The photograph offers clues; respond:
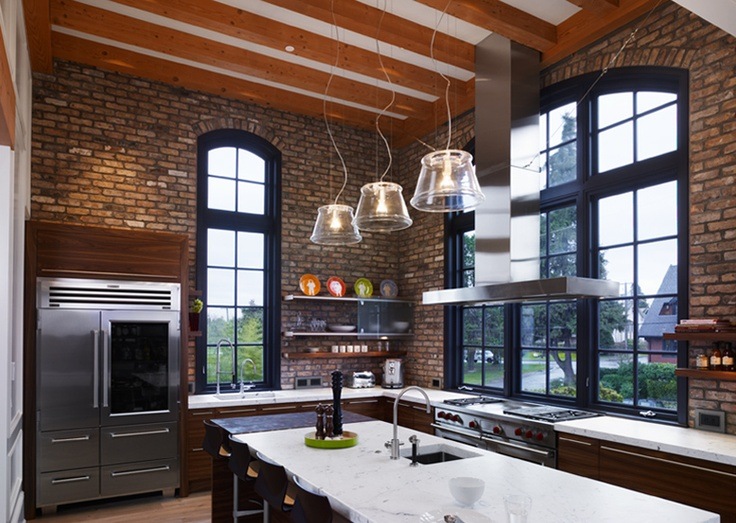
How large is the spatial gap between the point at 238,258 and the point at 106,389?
2.03 m

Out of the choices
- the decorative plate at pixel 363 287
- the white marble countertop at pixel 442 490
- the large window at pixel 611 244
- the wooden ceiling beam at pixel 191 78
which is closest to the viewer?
the white marble countertop at pixel 442 490

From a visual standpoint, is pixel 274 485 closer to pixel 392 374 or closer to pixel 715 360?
pixel 715 360

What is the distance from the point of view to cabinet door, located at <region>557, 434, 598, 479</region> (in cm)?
402

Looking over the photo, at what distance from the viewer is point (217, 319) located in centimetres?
629

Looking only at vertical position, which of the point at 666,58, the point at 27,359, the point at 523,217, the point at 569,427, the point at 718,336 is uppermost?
the point at 666,58

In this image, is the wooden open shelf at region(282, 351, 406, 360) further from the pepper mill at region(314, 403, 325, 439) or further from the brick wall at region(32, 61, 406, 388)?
the pepper mill at region(314, 403, 325, 439)

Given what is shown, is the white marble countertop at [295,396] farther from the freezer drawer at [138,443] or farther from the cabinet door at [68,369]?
the cabinet door at [68,369]

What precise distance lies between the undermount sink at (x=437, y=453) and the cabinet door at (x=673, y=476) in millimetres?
1216

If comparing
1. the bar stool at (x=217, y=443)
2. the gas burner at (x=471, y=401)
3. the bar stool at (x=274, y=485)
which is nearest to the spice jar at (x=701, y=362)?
the gas burner at (x=471, y=401)

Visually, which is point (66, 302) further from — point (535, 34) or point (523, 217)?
point (535, 34)

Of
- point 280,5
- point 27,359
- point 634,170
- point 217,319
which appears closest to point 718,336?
point 634,170

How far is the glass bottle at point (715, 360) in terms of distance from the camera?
3.79 metres

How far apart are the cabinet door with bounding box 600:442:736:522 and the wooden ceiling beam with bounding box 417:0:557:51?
130 inches

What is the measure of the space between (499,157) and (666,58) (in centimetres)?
146
